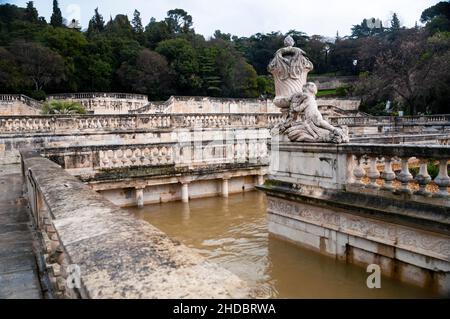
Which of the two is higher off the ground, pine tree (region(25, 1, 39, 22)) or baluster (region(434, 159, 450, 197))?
pine tree (region(25, 1, 39, 22))

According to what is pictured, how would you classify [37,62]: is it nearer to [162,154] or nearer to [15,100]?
[15,100]

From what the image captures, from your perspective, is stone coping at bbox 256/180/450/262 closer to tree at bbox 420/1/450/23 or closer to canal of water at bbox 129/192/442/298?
canal of water at bbox 129/192/442/298

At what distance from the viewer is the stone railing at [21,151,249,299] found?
1854 mm

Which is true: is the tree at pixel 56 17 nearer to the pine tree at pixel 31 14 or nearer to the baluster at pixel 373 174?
the pine tree at pixel 31 14

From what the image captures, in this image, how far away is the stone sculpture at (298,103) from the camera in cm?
672

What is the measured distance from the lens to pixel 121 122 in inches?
683

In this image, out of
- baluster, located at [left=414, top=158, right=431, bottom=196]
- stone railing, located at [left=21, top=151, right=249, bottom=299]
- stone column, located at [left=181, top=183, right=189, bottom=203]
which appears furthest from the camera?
stone column, located at [left=181, top=183, right=189, bottom=203]

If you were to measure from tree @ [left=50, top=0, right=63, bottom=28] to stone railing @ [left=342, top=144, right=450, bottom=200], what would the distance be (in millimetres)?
72271

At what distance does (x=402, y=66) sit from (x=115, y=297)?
41.2m

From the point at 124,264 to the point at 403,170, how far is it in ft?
14.6

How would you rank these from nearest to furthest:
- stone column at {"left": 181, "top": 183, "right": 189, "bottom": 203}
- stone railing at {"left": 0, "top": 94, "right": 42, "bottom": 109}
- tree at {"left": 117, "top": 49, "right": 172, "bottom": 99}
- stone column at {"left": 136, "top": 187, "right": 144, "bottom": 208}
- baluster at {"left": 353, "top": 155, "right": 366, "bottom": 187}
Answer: baluster at {"left": 353, "top": 155, "right": 366, "bottom": 187} < stone column at {"left": 136, "top": 187, "right": 144, "bottom": 208} < stone column at {"left": 181, "top": 183, "right": 189, "bottom": 203} < stone railing at {"left": 0, "top": 94, "right": 42, "bottom": 109} < tree at {"left": 117, "top": 49, "right": 172, "bottom": 99}

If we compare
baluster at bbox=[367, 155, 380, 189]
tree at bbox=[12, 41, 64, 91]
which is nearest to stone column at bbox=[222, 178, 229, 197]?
baluster at bbox=[367, 155, 380, 189]

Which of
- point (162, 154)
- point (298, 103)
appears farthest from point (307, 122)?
point (162, 154)

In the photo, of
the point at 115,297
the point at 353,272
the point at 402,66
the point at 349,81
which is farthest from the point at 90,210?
the point at 349,81
